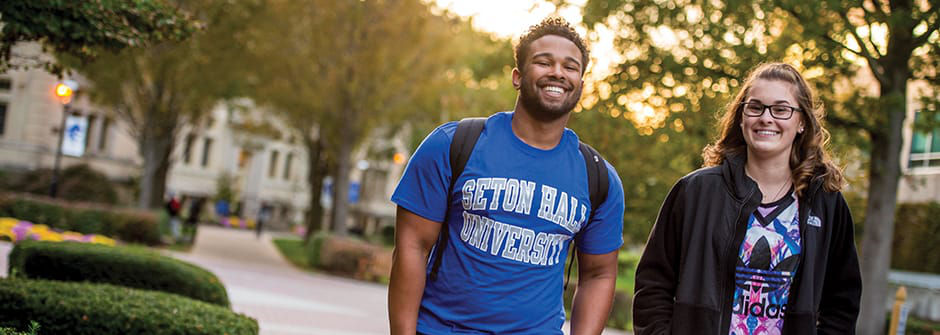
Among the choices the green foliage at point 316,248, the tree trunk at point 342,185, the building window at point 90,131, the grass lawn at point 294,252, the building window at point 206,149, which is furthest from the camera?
the building window at point 206,149

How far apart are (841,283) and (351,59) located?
26.4m

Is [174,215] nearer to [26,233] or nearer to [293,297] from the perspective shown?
[26,233]

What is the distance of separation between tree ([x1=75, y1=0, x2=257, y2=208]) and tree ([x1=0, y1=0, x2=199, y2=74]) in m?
19.2

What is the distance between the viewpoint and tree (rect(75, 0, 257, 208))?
27750 mm

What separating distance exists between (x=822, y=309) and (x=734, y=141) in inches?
31.2

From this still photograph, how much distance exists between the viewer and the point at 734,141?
425 cm

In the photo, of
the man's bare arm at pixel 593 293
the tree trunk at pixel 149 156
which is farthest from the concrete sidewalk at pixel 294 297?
the man's bare arm at pixel 593 293

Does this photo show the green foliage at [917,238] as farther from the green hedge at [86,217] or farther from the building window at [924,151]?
the green hedge at [86,217]

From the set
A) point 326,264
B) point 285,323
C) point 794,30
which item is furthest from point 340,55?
point 285,323

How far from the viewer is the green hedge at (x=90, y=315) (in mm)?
6520

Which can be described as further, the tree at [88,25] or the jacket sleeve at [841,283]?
the tree at [88,25]

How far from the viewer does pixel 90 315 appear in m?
6.54

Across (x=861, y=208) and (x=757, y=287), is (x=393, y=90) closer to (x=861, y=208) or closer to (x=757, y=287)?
(x=861, y=208)

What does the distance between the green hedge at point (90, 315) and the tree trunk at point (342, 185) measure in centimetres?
2434
